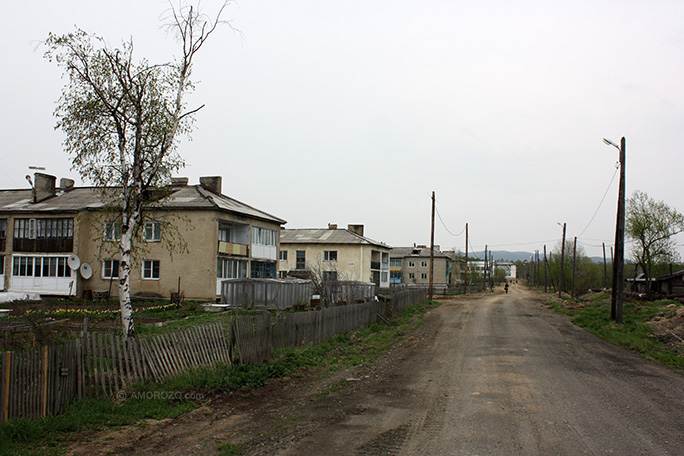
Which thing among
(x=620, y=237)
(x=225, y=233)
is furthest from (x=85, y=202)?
(x=620, y=237)

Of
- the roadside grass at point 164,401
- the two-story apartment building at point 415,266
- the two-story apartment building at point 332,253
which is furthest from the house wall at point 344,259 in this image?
the roadside grass at point 164,401

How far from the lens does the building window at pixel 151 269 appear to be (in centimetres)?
3200

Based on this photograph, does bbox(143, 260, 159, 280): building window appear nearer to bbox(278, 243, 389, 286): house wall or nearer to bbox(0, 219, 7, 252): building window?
bbox(0, 219, 7, 252): building window

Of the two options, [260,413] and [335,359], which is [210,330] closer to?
[260,413]

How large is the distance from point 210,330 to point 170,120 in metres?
5.70

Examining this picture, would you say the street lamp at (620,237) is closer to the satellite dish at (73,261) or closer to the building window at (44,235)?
the satellite dish at (73,261)

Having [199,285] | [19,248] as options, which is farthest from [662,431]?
[19,248]

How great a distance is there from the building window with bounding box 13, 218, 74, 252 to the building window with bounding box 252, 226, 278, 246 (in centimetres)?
1228

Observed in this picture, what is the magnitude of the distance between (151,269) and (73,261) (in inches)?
197

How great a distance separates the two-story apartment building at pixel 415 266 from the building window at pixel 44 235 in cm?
6267

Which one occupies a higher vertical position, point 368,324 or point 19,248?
point 19,248

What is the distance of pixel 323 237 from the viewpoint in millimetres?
58156

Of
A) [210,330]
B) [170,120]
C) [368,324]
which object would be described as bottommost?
[368,324]

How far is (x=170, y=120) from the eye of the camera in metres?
12.9
